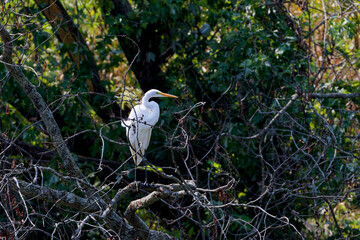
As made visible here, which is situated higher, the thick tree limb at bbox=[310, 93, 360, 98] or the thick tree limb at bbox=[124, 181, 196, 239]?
the thick tree limb at bbox=[124, 181, 196, 239]

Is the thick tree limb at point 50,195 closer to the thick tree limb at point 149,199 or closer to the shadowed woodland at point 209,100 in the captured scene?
the thick tree limb at point 149,199

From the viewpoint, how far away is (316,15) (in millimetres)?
6109

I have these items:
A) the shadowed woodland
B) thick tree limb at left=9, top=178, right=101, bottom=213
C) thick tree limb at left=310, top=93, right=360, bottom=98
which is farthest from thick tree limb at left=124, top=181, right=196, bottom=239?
thick tree limb at left=310, top=93, right=360, bottom=98

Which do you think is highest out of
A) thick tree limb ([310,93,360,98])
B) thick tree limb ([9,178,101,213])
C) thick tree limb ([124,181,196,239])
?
thick tree limb ([9,178,101,213])

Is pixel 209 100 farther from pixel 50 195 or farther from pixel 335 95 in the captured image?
pixel 50 195

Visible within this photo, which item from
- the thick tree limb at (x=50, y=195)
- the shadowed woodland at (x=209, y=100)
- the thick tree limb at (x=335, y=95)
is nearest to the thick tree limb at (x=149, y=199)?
the thick tree limb at (x=50, y=195)

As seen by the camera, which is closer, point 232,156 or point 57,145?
point 57,145

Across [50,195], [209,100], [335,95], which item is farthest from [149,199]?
[209,100]

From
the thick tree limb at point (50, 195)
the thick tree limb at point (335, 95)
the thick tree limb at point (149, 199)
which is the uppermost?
the thick tree limb at point (50, 195)

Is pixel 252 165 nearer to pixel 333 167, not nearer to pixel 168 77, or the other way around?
pixel 333 167

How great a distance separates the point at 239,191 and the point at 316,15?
2742 mm

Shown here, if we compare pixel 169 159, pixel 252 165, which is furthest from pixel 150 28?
pixel 252 165

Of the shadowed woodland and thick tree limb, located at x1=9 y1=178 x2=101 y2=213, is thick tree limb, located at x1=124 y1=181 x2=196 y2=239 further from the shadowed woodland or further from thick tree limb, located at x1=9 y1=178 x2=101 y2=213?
the shadowed woodland

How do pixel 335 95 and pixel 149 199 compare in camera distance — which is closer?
pixel 149 199
